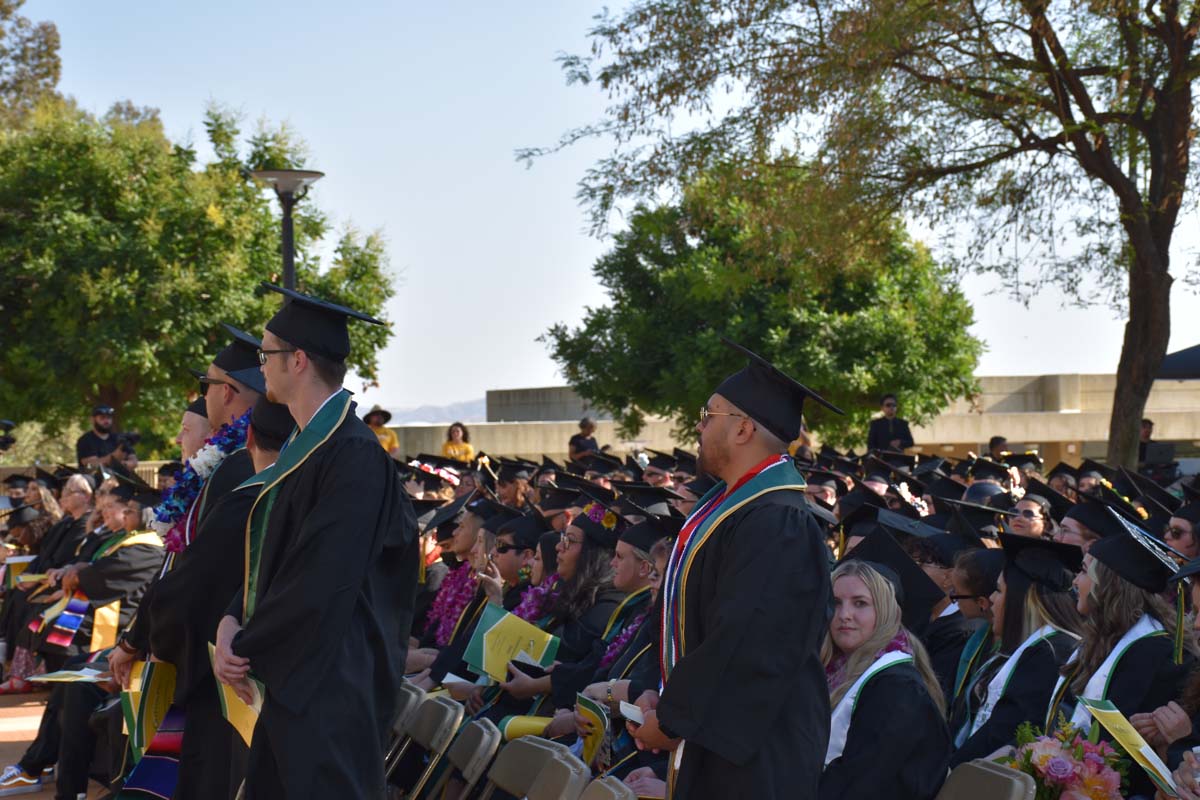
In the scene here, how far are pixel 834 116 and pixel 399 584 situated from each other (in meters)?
9.81

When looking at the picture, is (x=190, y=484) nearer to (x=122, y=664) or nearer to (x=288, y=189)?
(x=122, y=664)

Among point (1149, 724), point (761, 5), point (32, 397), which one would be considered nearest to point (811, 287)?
point (761, 5)

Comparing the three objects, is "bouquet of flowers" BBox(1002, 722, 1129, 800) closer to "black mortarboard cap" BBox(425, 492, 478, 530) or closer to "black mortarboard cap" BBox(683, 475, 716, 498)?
"black mortarboard cap" BBox(683, 475, 716, 498)

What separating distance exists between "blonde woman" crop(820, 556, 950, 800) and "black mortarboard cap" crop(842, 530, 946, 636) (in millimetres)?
1151

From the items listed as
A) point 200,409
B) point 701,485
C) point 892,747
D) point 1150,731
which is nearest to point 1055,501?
point 701,485

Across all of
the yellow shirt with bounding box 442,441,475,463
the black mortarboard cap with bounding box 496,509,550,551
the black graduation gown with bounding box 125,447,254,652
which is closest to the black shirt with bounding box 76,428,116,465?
the yellow shirt with bounding box 442,441,475,463

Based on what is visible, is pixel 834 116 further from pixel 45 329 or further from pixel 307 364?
pixel 45 329

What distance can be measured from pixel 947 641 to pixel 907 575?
0.40 metres

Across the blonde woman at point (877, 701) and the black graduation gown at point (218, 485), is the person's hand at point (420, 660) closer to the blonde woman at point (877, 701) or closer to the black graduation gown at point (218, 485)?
the black graduation gown at point (218, 485)

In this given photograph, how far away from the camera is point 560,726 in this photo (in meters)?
5.73

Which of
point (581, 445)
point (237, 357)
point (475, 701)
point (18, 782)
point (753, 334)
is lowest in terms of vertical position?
point (18, 782)

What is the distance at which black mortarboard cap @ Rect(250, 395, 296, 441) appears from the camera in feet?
14.5

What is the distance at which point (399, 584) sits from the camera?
3986 millimetres

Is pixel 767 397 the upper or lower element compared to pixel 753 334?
lower
